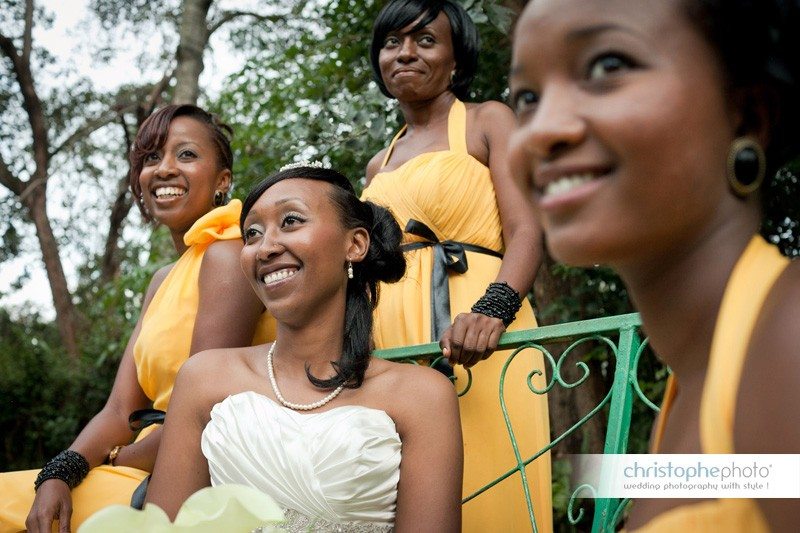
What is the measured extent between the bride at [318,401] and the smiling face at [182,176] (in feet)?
2.70

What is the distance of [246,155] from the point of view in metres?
7.07

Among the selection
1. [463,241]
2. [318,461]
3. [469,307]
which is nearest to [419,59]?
[463,241]

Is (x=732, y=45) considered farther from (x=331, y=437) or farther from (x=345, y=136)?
(x=345, y=136)

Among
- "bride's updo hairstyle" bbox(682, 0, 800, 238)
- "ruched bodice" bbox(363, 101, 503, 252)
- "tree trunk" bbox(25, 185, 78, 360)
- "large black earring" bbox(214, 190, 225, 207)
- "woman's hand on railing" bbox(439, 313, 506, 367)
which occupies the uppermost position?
"tree trunk" bbox(25, 185, 78, 360)

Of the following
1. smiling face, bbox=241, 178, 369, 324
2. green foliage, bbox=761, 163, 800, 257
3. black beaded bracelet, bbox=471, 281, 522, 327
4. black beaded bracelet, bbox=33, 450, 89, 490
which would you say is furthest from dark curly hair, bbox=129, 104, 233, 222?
green foliage, bbox=761, 163, 800, 257

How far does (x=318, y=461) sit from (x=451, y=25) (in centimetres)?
176

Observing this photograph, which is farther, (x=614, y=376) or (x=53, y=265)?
(x=53, y=265)

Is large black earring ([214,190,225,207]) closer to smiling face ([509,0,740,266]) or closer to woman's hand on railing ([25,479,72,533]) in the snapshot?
woman's hand on railing ([25,479,72,533])

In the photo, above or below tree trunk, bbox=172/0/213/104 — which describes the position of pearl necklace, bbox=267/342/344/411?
below

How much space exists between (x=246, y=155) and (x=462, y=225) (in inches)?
160

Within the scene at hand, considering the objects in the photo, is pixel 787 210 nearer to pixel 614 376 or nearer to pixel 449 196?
pixel 449 196

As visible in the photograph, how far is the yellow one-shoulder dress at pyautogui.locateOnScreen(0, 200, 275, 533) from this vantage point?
3.19 m

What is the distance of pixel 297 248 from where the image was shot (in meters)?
2.87

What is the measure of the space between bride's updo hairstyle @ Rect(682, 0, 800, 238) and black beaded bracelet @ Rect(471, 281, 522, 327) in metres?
1.91
